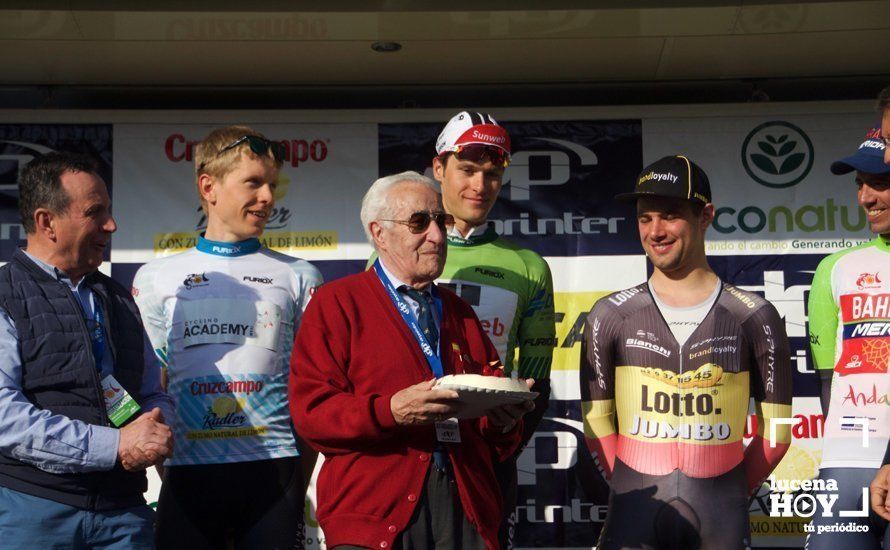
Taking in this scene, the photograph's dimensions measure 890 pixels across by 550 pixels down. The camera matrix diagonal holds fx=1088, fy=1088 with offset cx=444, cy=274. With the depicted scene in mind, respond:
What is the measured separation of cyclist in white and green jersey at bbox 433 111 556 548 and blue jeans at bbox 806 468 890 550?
1.03m

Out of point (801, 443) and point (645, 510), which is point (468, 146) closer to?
point (645, 510)

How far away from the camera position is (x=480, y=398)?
2.59 m

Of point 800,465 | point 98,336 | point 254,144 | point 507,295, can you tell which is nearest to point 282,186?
point 254,144

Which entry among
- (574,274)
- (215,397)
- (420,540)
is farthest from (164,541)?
(574,274)

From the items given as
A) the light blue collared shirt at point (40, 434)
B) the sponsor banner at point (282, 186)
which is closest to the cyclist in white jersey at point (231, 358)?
the light blue collared shirt at point (40, 434)

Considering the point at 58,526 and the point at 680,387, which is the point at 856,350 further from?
the point at 58,526

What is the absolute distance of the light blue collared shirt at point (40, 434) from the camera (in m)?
2.88

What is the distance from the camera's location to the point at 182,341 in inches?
142

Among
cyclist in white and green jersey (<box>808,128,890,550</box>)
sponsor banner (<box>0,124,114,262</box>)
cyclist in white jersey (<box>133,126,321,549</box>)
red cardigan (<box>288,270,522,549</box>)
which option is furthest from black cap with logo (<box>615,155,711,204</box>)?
sponsor banner (<box>0,124,114,262</box>)

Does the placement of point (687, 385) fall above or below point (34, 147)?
below

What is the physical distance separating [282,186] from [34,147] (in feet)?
4.06

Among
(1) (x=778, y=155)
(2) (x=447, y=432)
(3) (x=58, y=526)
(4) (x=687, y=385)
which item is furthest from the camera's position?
(1) (x=778, y=155)

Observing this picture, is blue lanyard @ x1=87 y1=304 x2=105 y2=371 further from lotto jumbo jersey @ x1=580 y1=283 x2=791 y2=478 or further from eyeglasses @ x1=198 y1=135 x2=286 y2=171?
lotto jumbo jersey @ x1=580 y1=283 x2=791 y2=478

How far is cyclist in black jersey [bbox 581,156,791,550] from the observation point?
3432mm
